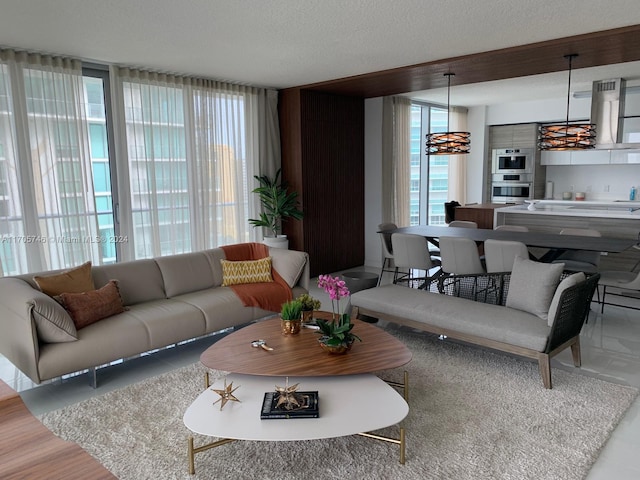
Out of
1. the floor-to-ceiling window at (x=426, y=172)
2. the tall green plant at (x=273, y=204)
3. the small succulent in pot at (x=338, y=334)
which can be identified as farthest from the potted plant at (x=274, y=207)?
the small succulent in pot at (x=338, y=334)

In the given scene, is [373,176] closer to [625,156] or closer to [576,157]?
[576,157]

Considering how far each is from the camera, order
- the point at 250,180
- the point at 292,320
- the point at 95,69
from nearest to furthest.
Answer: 1. the point at 292,320
2. the point at 95,69
3. the point at 250,180

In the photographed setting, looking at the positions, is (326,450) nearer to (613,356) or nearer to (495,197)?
(613,356)

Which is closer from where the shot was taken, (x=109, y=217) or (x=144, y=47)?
(x=144, y=47)

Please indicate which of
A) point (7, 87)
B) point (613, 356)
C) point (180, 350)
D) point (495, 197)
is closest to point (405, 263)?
point (613, 356)

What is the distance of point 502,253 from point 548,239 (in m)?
0.82

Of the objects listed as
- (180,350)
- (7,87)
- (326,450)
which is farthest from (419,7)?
(7,87)

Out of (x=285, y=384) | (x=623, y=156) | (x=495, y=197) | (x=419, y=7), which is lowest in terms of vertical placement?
(x=285, y=384)

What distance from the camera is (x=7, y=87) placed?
14.8ft

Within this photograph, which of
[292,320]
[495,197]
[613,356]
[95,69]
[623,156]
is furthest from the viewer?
[495,197]

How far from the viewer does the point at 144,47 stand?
14.8 feet

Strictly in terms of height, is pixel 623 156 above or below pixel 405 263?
above

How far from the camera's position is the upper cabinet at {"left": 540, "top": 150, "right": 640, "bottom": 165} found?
26.1 feet

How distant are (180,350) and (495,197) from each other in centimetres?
743
